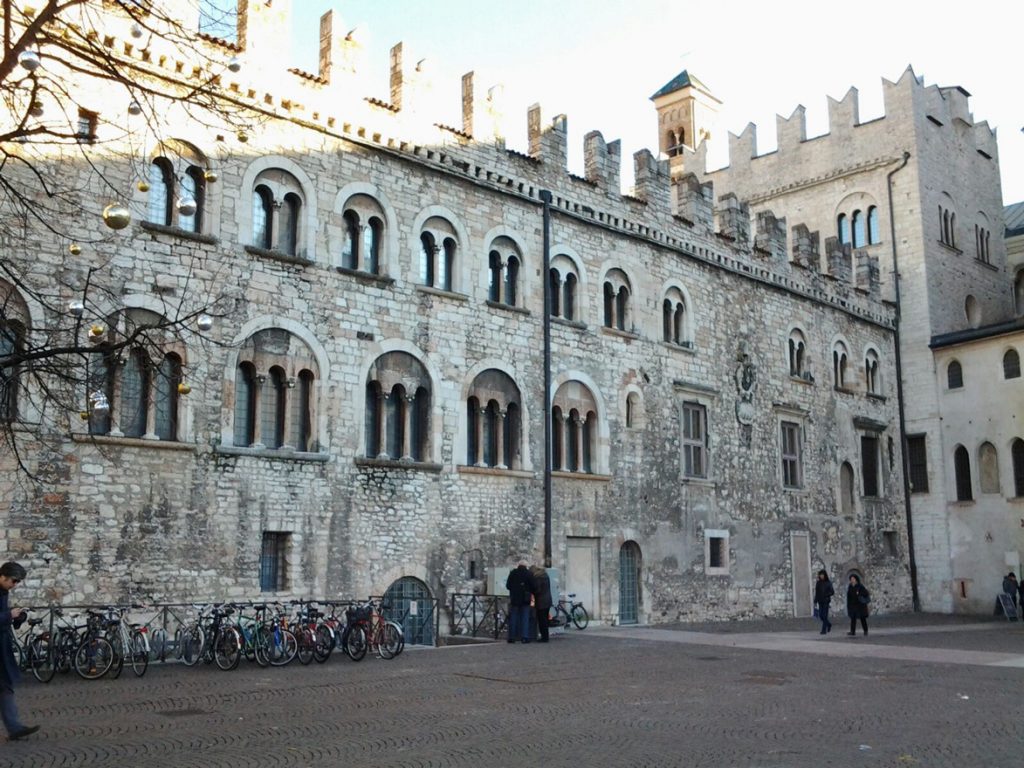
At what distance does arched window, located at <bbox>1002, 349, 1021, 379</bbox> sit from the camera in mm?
33250

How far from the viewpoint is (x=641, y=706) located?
11562 mm

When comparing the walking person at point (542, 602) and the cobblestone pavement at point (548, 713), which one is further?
the walking person at point (542, 602)

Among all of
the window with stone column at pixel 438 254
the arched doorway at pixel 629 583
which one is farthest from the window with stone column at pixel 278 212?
Answer: the arched doorway at pixel 629 583

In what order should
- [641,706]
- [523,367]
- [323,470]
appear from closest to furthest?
[641,706] → [323,470] → [523,367]

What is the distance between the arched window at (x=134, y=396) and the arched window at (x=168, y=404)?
208 millimetres

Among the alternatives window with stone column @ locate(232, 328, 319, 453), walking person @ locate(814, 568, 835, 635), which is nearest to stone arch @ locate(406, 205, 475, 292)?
window with stone column @ locate(232, 328, 319, 453)

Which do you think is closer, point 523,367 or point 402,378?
point 402,378

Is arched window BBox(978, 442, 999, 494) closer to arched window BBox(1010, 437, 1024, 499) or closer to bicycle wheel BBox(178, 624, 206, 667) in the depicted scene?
arched window BBox(1010, 437, 1024, 499)

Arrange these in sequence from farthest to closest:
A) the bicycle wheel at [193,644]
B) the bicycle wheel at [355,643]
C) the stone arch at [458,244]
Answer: the stone arch at [458,244] → the bicycle wheel at [355,643] → the bicycle wheel at [193,644]

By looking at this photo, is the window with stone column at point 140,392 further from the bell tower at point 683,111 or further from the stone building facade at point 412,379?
the bell tower at point 683,111

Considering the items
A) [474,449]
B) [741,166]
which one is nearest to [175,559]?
[474,449]

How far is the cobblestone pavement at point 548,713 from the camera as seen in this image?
8766 mm

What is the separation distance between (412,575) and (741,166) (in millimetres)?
26212

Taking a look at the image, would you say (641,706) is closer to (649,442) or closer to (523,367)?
(523,367)
